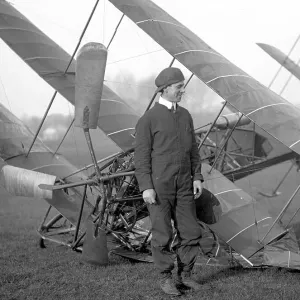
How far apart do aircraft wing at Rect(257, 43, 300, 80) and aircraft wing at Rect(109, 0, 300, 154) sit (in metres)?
5.43

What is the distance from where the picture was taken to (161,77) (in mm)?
4547

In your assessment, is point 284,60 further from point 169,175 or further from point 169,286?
point 169,286

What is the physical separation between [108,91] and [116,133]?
1.52 m

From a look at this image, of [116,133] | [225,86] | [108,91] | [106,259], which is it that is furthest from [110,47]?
[106,259]

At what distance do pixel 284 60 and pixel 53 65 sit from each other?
20.2 feet

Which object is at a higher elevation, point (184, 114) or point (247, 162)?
point (184, 114)

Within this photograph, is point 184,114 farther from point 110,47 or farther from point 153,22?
point 110,47

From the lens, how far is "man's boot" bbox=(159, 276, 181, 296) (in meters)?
4.38

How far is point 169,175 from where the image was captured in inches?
173

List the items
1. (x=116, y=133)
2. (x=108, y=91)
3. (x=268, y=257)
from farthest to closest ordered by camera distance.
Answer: (x=108, y=91) → (x=116, y=133) → (x=268, y=257)

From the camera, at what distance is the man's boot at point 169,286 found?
172 inches

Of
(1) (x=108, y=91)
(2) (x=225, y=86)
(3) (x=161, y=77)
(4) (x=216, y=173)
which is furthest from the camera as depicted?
(1) (x=108, y=91)

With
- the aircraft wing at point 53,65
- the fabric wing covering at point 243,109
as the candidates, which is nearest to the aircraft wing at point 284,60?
the aircraft wing at point 53,65

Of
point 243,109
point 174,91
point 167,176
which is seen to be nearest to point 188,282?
point 167,176
